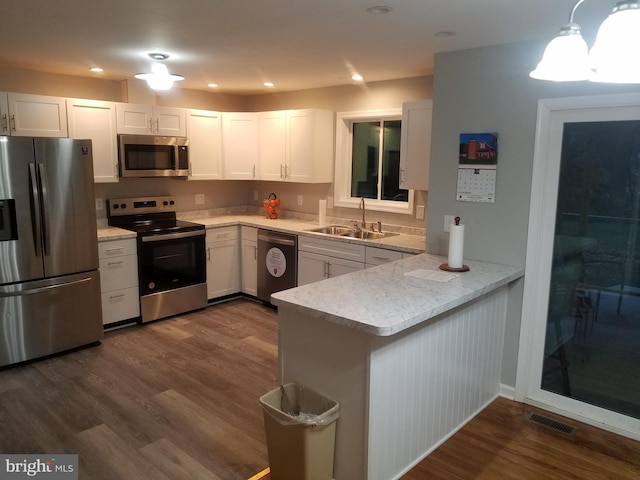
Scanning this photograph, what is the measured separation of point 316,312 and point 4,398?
8.34ft

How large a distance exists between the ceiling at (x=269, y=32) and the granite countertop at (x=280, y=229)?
1.47 m

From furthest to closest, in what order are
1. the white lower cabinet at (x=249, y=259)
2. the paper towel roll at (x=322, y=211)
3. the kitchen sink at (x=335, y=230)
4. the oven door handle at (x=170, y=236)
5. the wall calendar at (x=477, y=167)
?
the white lower cabinet at (x=249, y=259) < the paper towel roll at (x=322, y=211) < the kitchen sink at (x=335, y=230) < the oven door handle at (x=170, y=236) < the wall calendar at (x=477, y=167)

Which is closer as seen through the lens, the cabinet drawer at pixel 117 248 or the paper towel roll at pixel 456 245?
the paper towel roll at pixel 456 245

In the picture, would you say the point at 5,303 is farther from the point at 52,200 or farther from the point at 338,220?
the point at 338,220

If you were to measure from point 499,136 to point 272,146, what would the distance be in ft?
9.45

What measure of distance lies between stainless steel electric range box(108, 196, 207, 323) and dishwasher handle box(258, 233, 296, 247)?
24.2 inches

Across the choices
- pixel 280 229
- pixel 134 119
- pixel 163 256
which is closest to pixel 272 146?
pixel 280 229

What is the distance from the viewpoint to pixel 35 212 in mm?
3717

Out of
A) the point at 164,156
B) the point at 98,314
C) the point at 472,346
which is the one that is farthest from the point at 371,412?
the point at 164,156

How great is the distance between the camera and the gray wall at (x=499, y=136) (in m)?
3.03

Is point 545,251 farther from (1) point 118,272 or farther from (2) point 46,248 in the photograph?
(2) point 46,248

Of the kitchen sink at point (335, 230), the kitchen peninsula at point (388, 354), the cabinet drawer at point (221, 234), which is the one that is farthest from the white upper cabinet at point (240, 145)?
the kitchen peninsula at point (388, 354)

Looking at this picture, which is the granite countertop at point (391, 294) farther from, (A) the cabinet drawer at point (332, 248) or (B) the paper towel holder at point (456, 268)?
(A) the cabinet drawer at point (332, 248)

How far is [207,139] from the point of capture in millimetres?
5352
